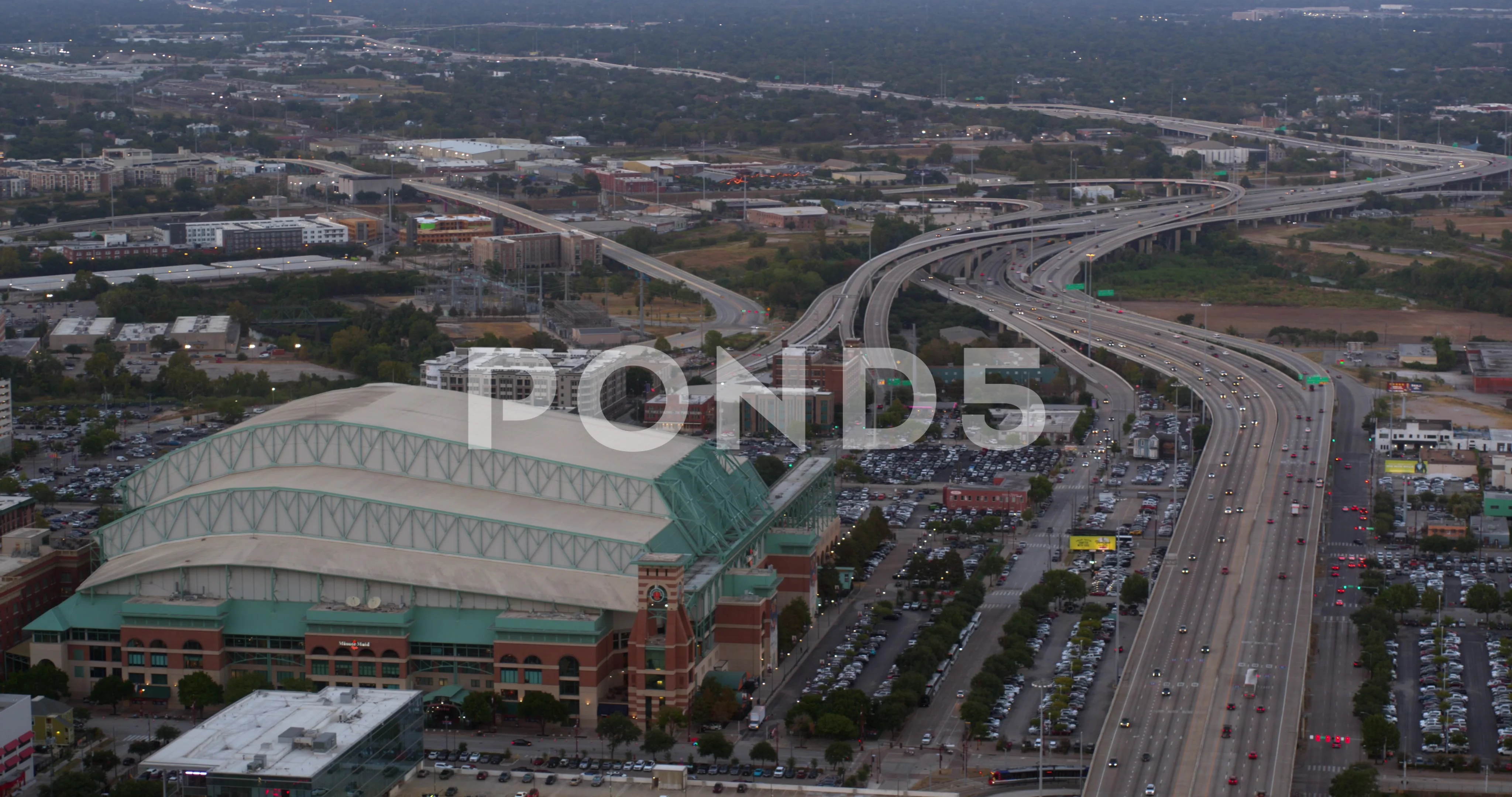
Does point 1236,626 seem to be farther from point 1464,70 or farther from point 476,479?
point 1464,70

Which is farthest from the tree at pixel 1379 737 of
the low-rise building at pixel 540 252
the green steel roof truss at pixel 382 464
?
the low-rise building at pixel 540 252

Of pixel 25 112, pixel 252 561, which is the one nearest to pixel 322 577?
pixel 252 561

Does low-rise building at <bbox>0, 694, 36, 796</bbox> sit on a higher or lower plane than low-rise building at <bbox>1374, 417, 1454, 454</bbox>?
higher

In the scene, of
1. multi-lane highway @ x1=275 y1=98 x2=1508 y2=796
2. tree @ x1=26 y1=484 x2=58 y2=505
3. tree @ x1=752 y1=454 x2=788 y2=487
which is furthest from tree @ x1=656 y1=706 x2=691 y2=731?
tree @ x1=26 y1=484 x2=58 y2=505

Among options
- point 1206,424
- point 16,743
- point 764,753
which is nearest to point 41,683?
point 16,743

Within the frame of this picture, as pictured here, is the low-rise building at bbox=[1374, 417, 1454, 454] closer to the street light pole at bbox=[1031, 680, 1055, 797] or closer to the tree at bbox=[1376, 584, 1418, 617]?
the tree at bbox=[1376, 584, 1418, 617]

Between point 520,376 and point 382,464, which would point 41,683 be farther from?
point 520,376
